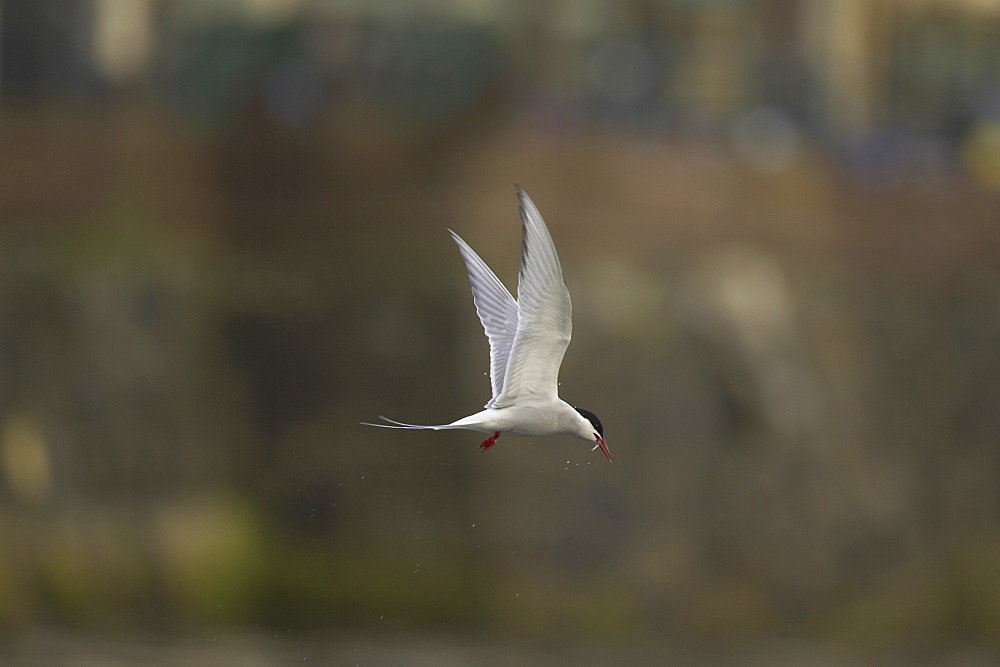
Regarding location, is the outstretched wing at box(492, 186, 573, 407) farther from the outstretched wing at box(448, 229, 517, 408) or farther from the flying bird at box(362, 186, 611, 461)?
the outstretched wing at box(448, 229, 517, 408)

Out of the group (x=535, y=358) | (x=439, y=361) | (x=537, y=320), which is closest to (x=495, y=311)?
(x=535, y=358)

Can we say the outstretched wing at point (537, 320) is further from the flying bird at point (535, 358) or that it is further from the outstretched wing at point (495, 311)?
the outstretched wing at point (495, 311)

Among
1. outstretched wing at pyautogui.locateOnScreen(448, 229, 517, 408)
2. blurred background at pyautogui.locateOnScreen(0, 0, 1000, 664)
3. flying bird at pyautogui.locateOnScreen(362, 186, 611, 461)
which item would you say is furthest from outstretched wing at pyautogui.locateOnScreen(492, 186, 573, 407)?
blurred background at pyautogui.locateOnScreen(0, 0, 1000, 664)

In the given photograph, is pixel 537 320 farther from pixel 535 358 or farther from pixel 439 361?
pixel 439 361

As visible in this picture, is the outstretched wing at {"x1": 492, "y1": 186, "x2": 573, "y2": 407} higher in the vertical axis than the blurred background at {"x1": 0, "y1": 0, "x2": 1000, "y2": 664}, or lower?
higher

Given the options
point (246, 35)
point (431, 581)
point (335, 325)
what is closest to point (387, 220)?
point (335, 325)

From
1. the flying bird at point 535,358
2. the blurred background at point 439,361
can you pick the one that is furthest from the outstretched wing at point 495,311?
the blurred background at point 439,361
